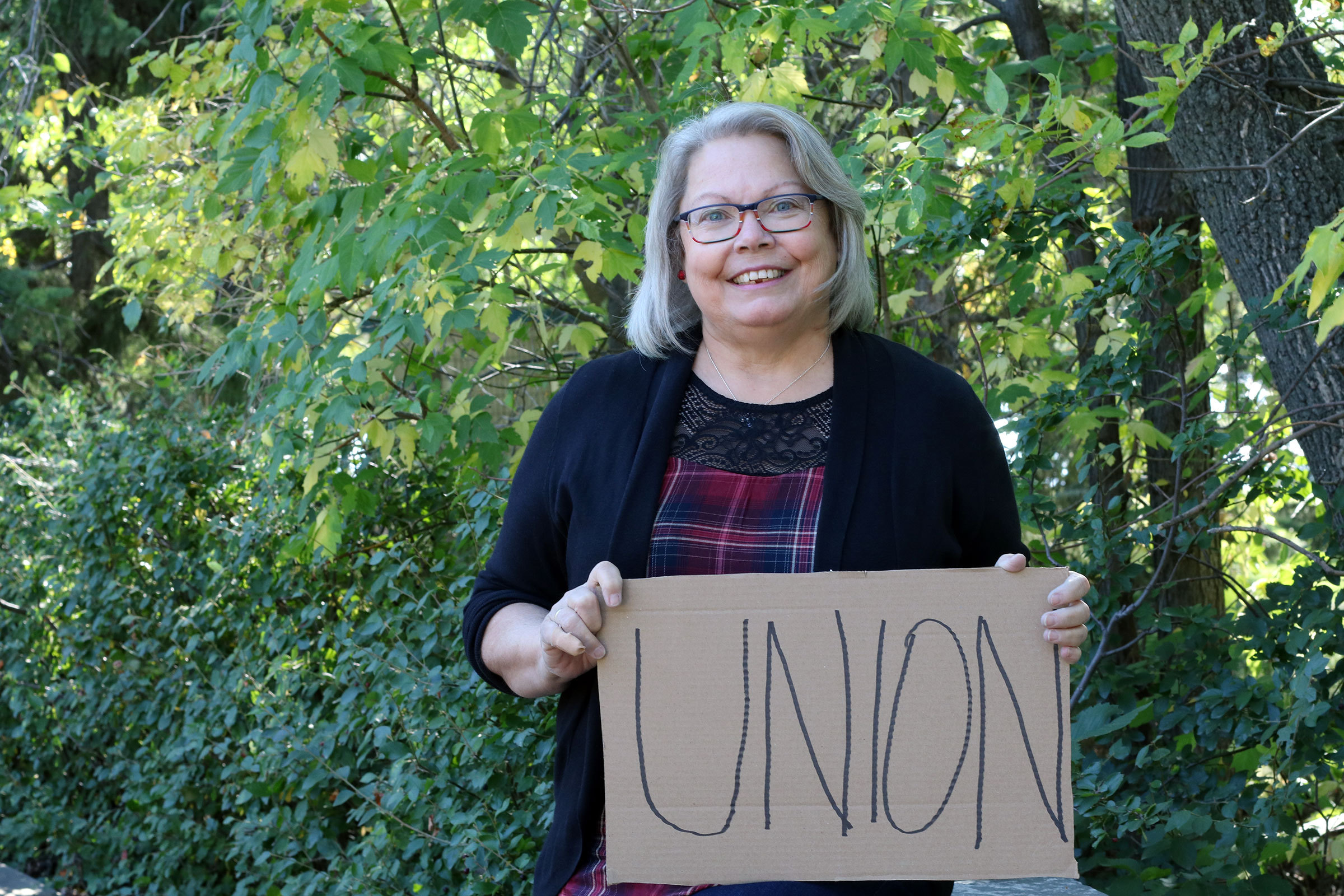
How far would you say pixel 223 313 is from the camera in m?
6.57

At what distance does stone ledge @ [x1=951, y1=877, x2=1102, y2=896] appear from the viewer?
2586mm

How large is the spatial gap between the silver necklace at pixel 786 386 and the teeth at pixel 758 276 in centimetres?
17

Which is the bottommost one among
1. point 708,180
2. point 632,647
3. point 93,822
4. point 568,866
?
point 93,822

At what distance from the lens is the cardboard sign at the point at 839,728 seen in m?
1.71

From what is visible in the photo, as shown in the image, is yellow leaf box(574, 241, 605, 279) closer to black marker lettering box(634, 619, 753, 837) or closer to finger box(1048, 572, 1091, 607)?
black marker lettering box(634, 619, 753, 837)

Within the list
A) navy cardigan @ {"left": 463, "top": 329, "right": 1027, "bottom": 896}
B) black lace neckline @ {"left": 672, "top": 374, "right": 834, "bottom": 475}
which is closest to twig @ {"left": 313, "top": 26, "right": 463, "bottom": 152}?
navy cardigan @ {"left": 463, "top": 329, "right": 1027, "bottom": 896}

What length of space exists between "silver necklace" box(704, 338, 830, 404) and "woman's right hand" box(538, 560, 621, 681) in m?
0.46

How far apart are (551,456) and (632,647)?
464mm

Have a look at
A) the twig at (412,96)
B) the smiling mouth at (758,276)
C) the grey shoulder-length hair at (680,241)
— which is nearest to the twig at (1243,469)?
the grey shoulder-length hair at (680,241)

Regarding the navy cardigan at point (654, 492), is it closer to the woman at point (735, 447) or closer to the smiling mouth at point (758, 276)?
the woman at point (735, 447)

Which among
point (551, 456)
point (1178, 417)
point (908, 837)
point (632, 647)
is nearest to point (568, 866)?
point (632, 647)

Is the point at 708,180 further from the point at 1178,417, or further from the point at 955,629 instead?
the point at 1178,417

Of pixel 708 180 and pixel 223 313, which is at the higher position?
pixel 223 313

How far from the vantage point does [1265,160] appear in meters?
3.31
